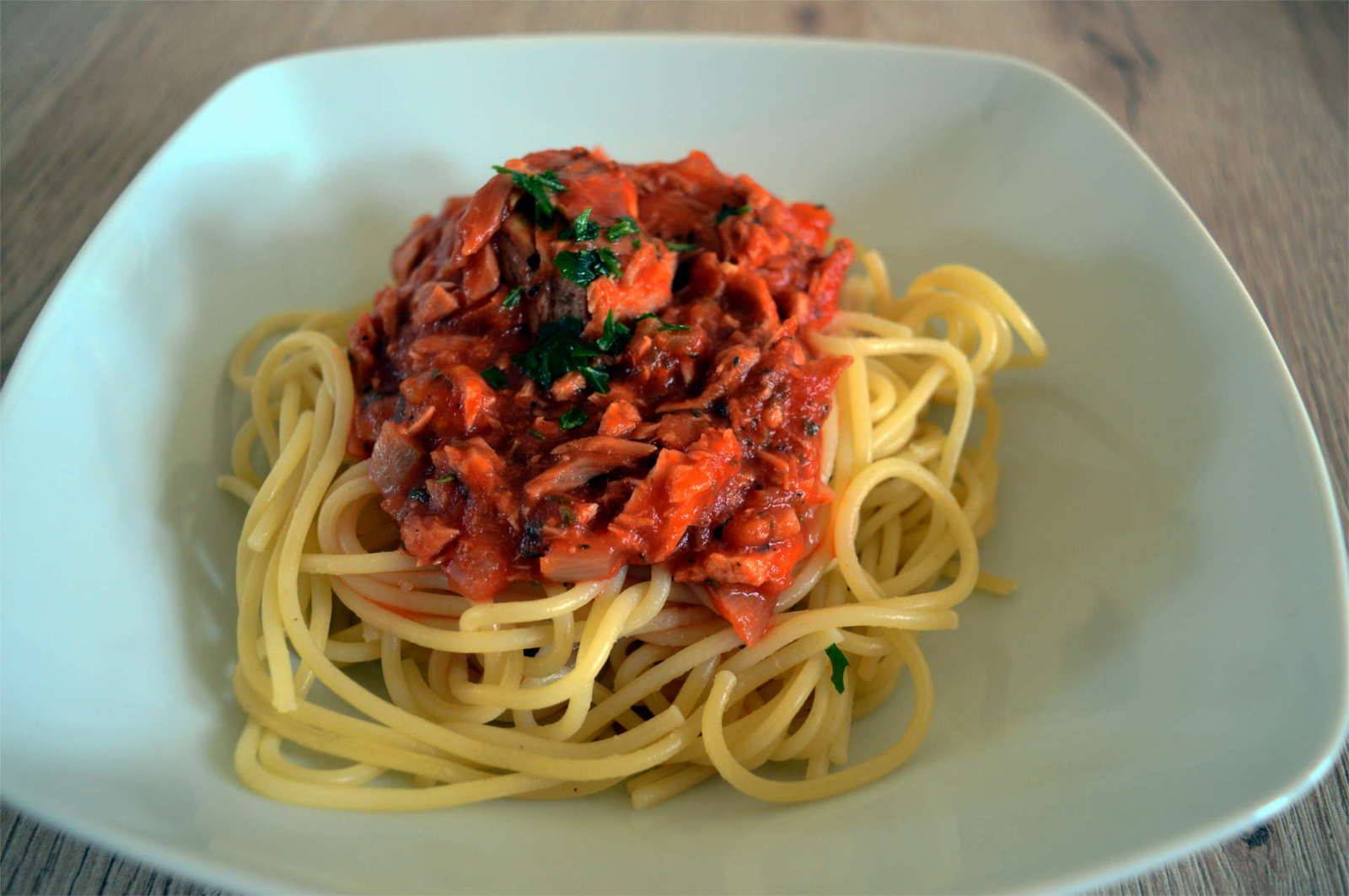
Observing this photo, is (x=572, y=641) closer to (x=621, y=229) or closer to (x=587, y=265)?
(x=587, y=265)

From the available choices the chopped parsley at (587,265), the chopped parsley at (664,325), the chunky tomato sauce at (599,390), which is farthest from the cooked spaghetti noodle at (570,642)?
the chopped parsley at (587,265)

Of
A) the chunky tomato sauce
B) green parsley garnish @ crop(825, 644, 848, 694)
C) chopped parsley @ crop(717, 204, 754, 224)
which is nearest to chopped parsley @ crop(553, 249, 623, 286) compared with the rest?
the chunky tomato sauce

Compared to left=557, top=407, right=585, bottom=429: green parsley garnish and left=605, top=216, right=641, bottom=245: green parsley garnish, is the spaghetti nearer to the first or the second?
left=557, top=407, right=585, bottom=429: green parsley garnish

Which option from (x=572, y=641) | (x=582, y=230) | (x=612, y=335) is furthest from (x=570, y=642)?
(x=582, y=230)

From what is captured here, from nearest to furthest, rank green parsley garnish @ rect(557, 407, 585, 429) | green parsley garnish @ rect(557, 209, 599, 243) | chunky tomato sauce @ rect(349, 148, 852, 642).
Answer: chunky tomato sauce @ rect(349, 148, 852, 642) < green parsley garnish @ rect(557, 407, 585, 429) < green parsley garnish @ rect(557, 209, 599, 243)

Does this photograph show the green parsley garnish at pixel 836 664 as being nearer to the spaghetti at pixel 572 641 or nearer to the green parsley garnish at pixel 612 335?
the spaghetti at pixel 572 641

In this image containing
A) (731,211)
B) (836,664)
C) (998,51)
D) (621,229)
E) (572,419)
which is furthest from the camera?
(998,51)
